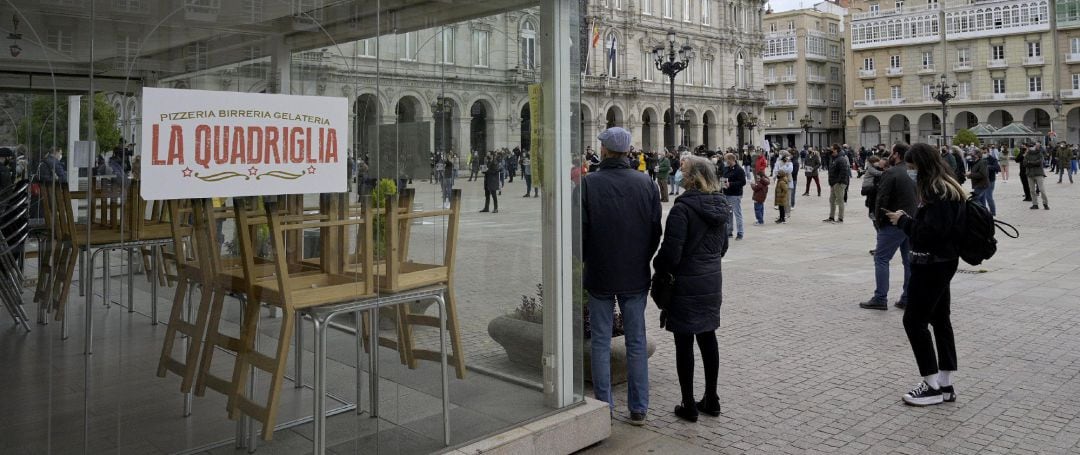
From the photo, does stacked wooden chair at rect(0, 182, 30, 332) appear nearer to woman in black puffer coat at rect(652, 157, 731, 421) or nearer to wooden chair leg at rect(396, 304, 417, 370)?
wooden chair leg at rect(396, 304, 417, 370)

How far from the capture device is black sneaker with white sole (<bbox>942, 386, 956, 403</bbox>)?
4.84 meters

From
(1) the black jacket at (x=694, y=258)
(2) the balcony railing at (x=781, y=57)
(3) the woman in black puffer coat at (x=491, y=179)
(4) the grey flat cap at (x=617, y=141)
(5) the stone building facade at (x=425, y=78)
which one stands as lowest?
(1) the black jacket at (x=694, y=258)

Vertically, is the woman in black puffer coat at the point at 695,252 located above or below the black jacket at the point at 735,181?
below

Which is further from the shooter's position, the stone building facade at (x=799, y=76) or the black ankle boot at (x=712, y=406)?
the stone building facade at (x=799, y=76)

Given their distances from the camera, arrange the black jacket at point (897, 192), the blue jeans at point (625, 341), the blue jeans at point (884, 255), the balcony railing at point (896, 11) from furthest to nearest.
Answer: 1. the balcony railing at point (896, 11)
2. the blue jeans at point (884, 255)
3. the black jacket at point (897, 192)
4. the blue jeans at point (625, 341)

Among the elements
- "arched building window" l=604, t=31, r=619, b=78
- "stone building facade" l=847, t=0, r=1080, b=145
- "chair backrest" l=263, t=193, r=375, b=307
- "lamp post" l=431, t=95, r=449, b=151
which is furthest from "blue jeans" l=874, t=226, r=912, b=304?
"stone building facade" l=847, t=0, r=1080, b=145

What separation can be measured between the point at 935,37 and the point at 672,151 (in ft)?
160

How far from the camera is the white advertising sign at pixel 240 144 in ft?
9.06

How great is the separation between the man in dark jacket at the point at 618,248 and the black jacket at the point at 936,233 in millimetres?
1617

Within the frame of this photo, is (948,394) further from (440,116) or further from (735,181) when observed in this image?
(735,181)

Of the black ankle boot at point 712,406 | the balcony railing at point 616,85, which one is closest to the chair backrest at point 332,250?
the black ankle boot at point 712,406

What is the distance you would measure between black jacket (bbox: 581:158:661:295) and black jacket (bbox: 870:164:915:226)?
387cm

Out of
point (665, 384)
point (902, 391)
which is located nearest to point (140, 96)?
point (665, 384)

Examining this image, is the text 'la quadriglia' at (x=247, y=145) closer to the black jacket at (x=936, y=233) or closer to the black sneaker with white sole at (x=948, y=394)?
the black jacket at (x=936, y=233)
